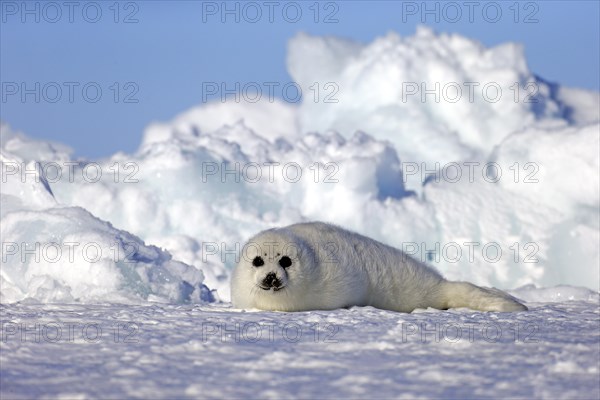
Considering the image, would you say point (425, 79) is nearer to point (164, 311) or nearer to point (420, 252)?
point (420, 252)

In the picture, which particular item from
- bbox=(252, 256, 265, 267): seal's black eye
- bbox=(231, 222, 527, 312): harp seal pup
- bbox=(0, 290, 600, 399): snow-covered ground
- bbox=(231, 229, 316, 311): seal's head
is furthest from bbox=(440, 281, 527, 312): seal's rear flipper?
bbox=(252, 256, 265, 267): seal's black eye

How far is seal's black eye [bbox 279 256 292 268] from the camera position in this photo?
4.64m

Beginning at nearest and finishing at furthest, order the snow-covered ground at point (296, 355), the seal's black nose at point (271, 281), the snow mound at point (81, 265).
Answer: the snow-covered ground at point (296, 355)
the seal's black nose at point (271, 281)
the snow mound at point (81, 265)

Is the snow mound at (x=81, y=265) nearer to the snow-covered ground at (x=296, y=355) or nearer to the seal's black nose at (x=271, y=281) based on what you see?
the seal's black nose at (x=271, y=281)

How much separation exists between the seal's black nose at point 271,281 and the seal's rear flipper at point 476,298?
122 cm

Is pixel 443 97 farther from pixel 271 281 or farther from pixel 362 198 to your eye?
pixel 271 281

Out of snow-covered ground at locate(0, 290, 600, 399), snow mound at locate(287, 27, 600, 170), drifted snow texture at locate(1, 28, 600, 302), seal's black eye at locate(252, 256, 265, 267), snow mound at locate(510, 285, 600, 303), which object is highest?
snow mound at locate(287, 27, 600, 170)

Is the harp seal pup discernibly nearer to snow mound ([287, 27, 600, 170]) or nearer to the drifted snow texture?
the drifted snow texture

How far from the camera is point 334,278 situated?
4.84 meters

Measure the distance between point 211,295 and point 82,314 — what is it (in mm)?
2644

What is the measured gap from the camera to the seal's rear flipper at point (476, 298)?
4969 mm

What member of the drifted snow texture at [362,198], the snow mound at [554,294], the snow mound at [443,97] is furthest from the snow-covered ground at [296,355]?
the snow mound at [443,97]

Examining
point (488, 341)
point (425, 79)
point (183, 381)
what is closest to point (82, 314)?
point (183, 381)

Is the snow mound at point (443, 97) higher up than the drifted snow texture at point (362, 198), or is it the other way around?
the snow mound at point (443, 97)
